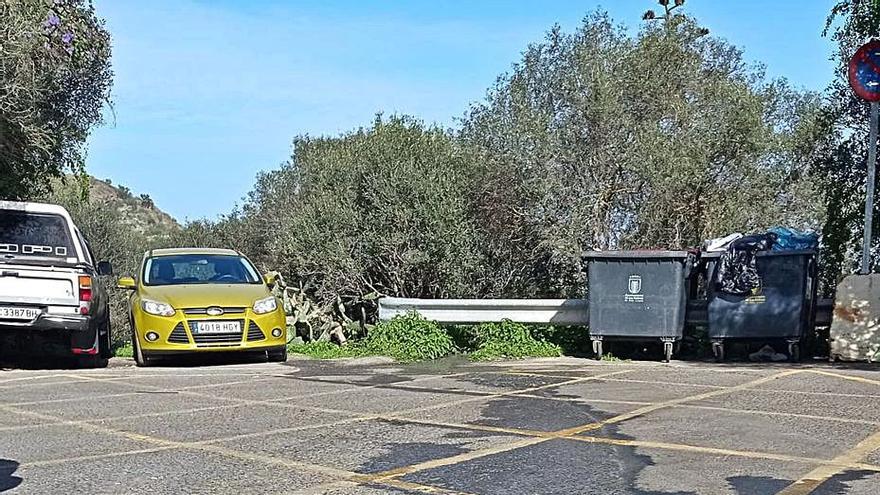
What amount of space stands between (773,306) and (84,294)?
25.1ft

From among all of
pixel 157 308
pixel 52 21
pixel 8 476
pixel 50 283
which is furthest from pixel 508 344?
pixel 8 476

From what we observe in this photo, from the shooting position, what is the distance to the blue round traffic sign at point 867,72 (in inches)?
432

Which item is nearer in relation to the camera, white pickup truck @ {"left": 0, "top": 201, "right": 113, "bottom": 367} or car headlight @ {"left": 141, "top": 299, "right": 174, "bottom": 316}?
white pickup truck @ {"left": 0, "top": 201, "right": 113, "bottom": 367}

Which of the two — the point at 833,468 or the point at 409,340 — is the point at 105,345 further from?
the point at 833,468

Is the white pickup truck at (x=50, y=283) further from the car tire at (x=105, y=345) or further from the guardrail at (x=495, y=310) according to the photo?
the guardrail at (x=495, y=310)

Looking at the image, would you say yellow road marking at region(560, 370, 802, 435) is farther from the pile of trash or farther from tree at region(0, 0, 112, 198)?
tree at region(0, 0, 112, 198)

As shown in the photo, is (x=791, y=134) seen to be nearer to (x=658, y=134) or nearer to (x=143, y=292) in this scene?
(x=658, y=134)

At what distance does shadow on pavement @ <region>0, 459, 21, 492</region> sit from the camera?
508 cm

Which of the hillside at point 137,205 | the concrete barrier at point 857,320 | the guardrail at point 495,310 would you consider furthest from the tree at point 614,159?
the hillside at point 137,205

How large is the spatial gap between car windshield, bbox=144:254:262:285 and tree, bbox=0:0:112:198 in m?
2.05

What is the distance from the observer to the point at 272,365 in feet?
36.7

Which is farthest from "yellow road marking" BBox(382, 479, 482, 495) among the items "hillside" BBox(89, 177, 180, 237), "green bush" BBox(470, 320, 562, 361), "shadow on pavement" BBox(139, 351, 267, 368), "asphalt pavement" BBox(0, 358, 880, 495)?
"hillside" BBox(89, 177, 180, 237)

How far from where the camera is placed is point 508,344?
1158 cm

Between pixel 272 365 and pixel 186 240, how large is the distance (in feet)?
82.9
